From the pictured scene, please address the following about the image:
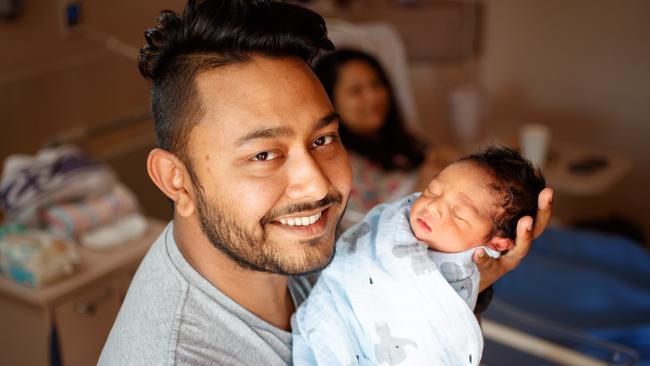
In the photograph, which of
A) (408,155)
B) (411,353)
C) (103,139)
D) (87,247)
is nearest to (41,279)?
(87,247)

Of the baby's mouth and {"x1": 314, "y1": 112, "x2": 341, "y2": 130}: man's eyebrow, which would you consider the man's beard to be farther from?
the baby's mouth

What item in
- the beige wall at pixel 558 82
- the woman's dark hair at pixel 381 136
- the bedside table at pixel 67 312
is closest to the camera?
the bedside table at pixel 67 312

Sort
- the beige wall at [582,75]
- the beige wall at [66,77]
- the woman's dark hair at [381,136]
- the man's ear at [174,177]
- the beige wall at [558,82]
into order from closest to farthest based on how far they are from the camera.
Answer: the man's ear at [174,177]
the beige wall at [66,77]
the woman's dark hair at [381,136]
the beige wall at [558,82]
the beige wall at [582,75]

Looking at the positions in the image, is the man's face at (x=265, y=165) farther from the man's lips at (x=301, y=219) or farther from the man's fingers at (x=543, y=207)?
the man's fingers at (x=543, y=207)

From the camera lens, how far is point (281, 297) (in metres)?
1.25

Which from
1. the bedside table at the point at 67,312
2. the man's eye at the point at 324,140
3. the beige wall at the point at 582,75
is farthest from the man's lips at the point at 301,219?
the beige wall at the point at 582,75

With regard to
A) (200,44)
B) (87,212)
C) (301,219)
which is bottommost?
(87,212)

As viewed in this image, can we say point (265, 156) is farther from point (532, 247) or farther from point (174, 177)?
point (532, 247)

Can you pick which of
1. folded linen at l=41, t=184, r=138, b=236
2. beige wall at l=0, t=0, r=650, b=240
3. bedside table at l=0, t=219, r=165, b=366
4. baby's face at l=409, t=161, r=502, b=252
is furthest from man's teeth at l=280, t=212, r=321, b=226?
beige wall at l=0, t=0, r=650, b=240

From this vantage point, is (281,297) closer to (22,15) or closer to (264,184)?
(264,184)

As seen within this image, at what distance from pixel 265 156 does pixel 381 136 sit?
1837 mm

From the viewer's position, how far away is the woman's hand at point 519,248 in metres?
1.21

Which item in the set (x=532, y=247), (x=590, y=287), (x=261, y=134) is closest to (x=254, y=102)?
(x=261, y=134)

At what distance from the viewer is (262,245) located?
43.1 inches
